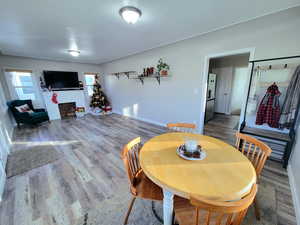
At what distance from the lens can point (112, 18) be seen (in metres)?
2.07

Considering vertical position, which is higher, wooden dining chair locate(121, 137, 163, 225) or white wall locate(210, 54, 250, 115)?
white wall locate(210, 54, 250, 115)

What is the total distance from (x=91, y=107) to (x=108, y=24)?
4.69m

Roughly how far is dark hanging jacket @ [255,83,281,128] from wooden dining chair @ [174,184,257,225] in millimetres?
2084

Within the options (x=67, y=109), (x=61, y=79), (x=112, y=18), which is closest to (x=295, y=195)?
(x=112, y=18)

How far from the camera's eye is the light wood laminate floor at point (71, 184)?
1.40 metres

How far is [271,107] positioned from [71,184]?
11.7ft

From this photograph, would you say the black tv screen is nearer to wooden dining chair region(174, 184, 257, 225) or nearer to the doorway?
the doorway

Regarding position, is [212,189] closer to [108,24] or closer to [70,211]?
[70,211]

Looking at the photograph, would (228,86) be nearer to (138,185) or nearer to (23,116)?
(138,185)

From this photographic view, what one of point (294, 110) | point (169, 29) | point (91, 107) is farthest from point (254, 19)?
point (91, 107)

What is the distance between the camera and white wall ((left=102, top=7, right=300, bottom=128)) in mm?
2003

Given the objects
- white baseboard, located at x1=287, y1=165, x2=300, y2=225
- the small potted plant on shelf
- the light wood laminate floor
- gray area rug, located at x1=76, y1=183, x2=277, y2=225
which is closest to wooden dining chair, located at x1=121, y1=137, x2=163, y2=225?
gray area rug, located at x1=76, y1=183, x2=277, y2=225

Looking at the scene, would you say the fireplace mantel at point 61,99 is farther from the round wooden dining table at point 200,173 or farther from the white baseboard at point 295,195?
the white baseboard at point 295,195

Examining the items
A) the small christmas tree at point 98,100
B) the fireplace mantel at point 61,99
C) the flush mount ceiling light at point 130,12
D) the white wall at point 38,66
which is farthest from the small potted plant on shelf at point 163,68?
the white wall at point 38,66
